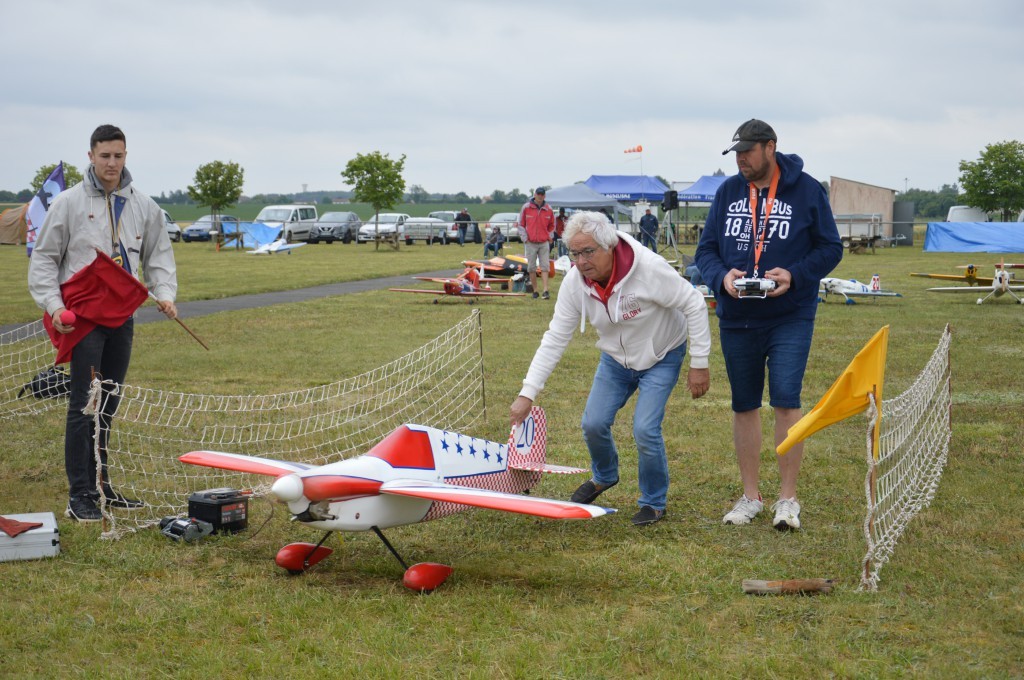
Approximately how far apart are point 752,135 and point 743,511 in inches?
79.1

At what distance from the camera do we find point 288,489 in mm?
4113

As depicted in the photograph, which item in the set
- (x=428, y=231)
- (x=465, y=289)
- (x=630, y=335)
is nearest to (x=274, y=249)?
(x=428, y=231)

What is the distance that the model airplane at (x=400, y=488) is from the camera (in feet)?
13.6

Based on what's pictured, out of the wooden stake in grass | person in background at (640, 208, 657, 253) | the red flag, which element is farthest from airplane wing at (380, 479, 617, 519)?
person in background at (640, 208, 657, 253)

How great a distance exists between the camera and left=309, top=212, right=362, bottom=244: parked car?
47.6 meters

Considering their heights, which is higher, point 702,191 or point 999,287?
point 702,191

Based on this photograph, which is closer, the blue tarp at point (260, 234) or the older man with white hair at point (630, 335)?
the older man with white hair at point (630, 335)

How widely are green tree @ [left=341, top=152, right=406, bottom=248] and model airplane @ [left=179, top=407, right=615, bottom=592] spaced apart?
135 feet

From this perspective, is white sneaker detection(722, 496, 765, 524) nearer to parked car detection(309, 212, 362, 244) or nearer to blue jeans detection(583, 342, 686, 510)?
blue jeans detection(583, 342, 686, 510)

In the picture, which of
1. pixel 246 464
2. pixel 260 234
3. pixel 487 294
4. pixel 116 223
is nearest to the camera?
pixel 246 464

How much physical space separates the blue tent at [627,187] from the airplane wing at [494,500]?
41.5m

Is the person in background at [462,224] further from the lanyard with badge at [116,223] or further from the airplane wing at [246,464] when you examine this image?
the airplane wing at [246,464]

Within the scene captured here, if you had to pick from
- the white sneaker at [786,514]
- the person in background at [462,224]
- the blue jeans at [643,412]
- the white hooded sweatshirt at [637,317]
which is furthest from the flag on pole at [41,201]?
the person in background at [462,224]

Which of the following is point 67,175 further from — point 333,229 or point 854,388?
point 854,388
